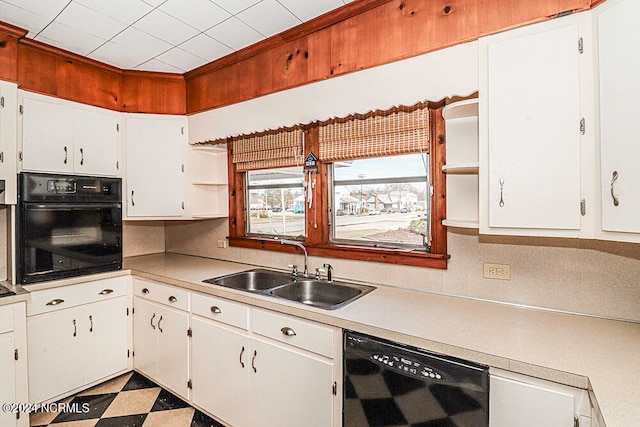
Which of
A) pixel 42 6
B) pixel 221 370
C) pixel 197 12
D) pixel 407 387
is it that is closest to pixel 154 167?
Result: pixel 42 6

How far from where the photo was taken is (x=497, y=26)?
1.54m

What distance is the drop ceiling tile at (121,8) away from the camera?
1.88 m

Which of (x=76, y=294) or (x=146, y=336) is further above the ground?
(x=76, y=294)

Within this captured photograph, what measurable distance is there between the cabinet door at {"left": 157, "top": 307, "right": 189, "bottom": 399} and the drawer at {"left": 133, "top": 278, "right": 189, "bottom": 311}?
58 millimetres

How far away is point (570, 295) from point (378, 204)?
1201 millimetres

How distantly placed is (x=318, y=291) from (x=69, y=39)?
2517 mm

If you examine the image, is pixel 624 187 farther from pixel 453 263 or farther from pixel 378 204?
pixel 378 204

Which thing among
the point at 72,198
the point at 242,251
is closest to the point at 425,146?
the point at 242,251

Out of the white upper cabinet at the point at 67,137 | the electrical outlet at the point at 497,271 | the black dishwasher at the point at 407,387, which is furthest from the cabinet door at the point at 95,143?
the electrical outlet at the point at 497,271

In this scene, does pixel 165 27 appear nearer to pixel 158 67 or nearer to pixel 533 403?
pixel 158 67

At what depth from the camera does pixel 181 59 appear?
263 cm

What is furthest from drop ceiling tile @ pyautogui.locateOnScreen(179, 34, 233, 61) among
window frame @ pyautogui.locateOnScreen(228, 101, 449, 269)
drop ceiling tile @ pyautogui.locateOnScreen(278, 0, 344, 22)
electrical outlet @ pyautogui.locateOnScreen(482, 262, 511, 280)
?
electrical outlet @ pyautogui.locateOnScreen(482, 262, 511, 280)

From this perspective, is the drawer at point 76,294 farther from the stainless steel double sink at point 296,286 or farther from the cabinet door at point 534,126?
the cabinet door at point 534,126

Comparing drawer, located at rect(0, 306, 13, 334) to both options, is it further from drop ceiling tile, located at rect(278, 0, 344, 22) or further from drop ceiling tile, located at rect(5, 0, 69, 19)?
drop ceiling tile, located at rect(278, 0, 344, 22)
